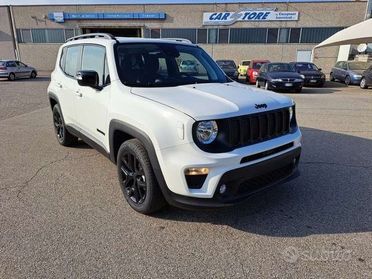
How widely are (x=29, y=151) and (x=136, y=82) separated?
3.14m

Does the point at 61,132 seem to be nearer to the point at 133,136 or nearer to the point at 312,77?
the point at 133,136

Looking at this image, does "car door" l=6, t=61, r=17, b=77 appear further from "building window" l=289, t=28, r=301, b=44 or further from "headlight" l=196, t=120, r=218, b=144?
"building window" l=289, t=28, r=301, b=44

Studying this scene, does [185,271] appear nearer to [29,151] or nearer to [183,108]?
[183,108]

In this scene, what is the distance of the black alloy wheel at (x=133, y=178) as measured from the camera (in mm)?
3215

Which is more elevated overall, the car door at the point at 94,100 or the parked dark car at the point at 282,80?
the car door at the point at 94,100

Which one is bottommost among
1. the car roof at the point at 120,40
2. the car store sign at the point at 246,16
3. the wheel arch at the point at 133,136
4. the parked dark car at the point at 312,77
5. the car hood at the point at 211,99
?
the parked dark car at the point at 312,77

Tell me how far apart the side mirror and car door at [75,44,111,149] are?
0.19 ft

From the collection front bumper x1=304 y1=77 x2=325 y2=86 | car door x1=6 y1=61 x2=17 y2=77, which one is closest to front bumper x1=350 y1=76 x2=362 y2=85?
front bumper x1=304 y1=77 x2=325 y2=86

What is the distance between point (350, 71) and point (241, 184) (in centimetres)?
1881

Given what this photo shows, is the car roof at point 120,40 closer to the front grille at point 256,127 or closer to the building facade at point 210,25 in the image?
the front grille at point 256,127

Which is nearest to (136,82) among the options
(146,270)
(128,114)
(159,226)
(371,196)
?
(128,114)

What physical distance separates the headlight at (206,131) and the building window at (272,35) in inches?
1139

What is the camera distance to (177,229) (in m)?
3.05
